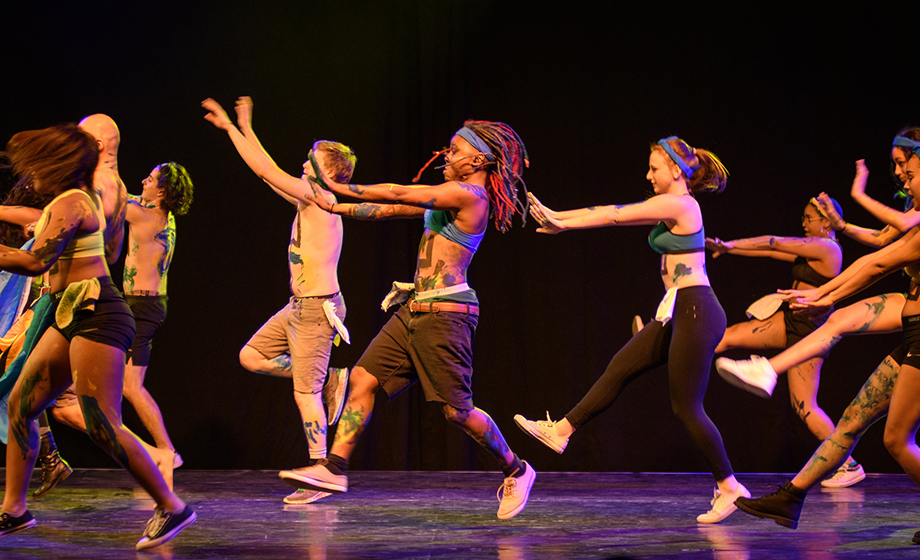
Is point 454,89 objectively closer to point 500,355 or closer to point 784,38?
point 500,355

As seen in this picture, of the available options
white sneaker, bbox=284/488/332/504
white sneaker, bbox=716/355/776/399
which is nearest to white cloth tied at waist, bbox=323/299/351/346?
white sneaker, bbox=284/488/332/504

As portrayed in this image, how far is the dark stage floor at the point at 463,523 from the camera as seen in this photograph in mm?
2938

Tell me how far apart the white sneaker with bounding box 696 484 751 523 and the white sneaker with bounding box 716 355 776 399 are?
1.48 feet

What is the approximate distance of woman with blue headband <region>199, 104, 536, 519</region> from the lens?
10.6 feet

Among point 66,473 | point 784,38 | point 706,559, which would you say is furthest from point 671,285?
point 66,473

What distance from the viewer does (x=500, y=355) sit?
18.2ft

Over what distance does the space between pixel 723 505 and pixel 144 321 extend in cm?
321

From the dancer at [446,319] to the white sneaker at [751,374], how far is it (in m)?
0.97

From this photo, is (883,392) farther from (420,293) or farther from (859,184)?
(420,293)

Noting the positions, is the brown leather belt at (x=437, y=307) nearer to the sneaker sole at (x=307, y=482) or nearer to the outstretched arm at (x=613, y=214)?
the outstretched arm at (x=613, y=214)

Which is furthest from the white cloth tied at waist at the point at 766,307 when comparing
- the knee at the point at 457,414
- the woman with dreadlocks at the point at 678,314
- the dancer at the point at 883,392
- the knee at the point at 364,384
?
the knee at the point at 364,384

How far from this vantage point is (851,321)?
13.5 feet

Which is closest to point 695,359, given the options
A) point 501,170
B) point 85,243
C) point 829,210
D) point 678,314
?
point 678,314

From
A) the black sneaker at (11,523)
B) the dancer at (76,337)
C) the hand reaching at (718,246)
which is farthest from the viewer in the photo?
the hand reaching at (718,246)
